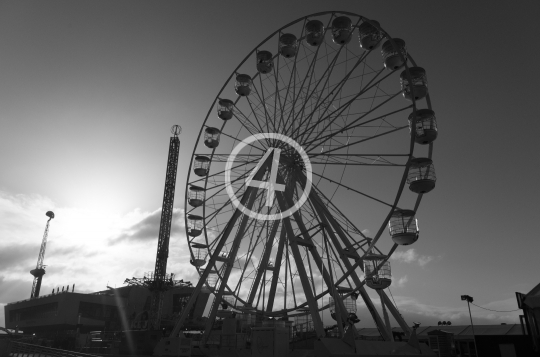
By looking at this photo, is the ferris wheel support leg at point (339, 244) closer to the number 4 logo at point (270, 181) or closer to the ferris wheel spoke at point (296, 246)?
the ferris wheel spoke at point (296, 246)

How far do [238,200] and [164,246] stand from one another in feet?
158

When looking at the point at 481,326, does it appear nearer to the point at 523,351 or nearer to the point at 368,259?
the point at 523,351

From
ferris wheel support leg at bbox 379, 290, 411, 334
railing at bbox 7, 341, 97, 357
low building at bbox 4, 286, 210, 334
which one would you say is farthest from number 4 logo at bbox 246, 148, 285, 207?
low building at bbox 4, 286, 210, 334

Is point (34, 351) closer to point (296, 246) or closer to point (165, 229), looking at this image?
point (296, 246)

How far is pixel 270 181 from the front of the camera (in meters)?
21.7

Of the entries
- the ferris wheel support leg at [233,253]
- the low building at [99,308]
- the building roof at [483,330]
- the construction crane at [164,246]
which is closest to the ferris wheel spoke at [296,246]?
the ferris wheel support leg at [233,253]

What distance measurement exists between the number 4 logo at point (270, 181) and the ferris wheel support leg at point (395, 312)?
758 cm

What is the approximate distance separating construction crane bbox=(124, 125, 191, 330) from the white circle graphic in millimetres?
44096

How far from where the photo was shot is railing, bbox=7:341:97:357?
1803 cm

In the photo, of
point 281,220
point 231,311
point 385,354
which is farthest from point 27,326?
point 385,354

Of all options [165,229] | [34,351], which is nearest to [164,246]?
[165,229]

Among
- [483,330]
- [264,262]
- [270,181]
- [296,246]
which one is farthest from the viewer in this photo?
[483,330]

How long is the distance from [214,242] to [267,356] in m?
7.26

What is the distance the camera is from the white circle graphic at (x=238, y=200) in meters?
21.2
